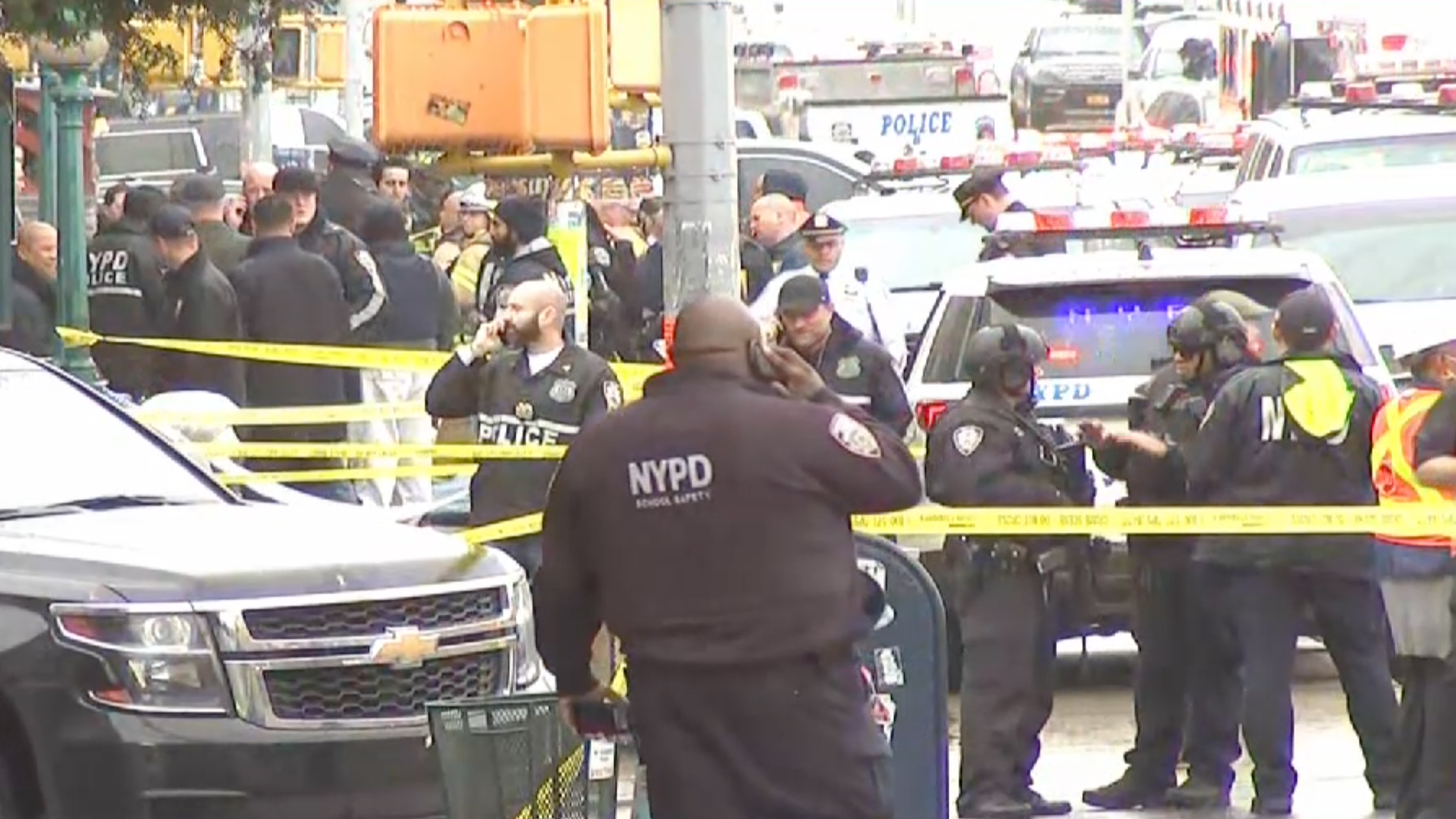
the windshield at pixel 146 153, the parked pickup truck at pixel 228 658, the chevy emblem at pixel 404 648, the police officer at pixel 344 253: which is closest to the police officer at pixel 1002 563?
the parked pickup truck at pixel 228 658

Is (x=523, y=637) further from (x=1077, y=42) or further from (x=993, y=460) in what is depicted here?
(x=1077, y=42)

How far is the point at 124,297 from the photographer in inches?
655

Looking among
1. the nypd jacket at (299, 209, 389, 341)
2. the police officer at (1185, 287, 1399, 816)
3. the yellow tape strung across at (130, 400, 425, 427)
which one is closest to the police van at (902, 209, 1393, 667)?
the police officer at (1185, 287, 1399, 816)

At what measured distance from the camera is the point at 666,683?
23.7ft

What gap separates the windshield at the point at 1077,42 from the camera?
164 ft

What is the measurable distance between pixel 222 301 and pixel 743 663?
906 cm

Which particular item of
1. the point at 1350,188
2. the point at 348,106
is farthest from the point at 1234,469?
the point at 348,106

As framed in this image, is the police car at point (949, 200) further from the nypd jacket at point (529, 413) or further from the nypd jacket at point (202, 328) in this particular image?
the nypd jacket at point (529, 413)

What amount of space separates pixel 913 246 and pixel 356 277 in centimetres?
466

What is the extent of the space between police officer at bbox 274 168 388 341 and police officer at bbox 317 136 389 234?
210 centimetres

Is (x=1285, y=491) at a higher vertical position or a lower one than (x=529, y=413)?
lower

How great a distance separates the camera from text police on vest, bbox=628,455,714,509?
23.5ft

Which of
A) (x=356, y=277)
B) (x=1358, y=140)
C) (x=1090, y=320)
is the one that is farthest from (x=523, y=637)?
(x=1358, y=140)

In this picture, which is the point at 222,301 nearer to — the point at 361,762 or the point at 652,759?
the point at 361,762
